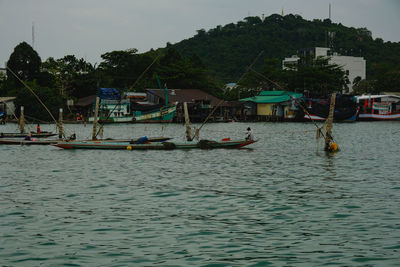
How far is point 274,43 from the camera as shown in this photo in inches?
4820

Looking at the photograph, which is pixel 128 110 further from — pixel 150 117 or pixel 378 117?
pixel 378 117

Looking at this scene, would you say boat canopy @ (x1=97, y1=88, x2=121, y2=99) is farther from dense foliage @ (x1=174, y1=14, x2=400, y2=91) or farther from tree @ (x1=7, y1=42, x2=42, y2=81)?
dense foliage @ (x1=174, y1=14, x2=400, y2=91)

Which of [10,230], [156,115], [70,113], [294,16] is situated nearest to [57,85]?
[70,113]

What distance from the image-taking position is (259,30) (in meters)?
131

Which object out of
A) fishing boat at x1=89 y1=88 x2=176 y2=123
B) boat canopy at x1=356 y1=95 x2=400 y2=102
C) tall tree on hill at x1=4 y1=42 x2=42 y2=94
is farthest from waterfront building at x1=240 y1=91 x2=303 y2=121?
tall tree on hill at x1=4 y1=42 x2=42 y2=94

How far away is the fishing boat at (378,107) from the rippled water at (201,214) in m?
54.9

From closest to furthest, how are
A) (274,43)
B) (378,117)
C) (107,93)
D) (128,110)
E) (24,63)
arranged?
1. (107,93)
2. (378,117)
3. (128,110)
4. (24,63)
5. (274,43)

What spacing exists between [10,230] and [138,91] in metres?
75.3

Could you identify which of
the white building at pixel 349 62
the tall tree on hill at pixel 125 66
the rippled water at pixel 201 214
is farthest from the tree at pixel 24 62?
the rippled water at pixel 201 214

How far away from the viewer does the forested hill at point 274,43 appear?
112 metres

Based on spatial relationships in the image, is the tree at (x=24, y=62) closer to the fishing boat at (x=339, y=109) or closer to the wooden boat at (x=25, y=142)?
the fishing boat at (x=339, y=109)

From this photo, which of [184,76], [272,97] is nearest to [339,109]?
[272,97]

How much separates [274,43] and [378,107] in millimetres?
52705

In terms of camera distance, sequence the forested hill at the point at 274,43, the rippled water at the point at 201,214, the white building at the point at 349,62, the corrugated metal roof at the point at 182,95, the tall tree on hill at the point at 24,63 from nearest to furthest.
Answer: the rippled water at the point at 201,214 < the corrugated metal roof at the point at 182,95 < the tall tree on hill at the point at 24,63 < the white building at the point at 349,62 < the forested hill at the point at 274,43
